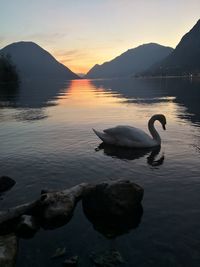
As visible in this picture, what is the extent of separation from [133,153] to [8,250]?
1418 centimetres

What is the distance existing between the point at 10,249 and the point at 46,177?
7.76 meters

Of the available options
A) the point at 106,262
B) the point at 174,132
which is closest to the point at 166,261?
the point at 106,262

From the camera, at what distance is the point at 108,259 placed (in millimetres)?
11836

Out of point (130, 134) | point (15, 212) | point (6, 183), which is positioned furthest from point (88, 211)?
point (130, 134)

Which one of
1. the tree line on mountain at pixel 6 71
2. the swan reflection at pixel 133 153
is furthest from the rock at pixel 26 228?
the tree line on mountain at pixel 6 71

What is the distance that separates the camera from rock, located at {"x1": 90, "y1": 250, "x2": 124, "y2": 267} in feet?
38.1

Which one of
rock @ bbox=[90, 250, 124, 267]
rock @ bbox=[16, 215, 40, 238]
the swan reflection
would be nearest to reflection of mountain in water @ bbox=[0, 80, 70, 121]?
the swan reflection

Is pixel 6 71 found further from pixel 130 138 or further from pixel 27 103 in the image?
pixel 130 138

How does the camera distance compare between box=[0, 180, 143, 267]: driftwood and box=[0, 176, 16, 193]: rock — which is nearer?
box=[0, 180, 143, 267]: driftwood

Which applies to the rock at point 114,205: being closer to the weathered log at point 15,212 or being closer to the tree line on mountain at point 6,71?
the weathered log at point 15,212

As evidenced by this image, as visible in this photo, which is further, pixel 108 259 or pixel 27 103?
pixel 27 103

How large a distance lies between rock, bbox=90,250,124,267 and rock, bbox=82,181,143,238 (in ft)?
7.02

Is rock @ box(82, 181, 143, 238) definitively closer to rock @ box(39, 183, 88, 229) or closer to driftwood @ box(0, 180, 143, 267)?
driftwood @ box(0, 180, 143, 267)

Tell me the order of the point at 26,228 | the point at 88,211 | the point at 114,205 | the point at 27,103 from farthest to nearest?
the point at 27,103 < the point at 88,211 < the point at 114,205 < the point at 26,228
